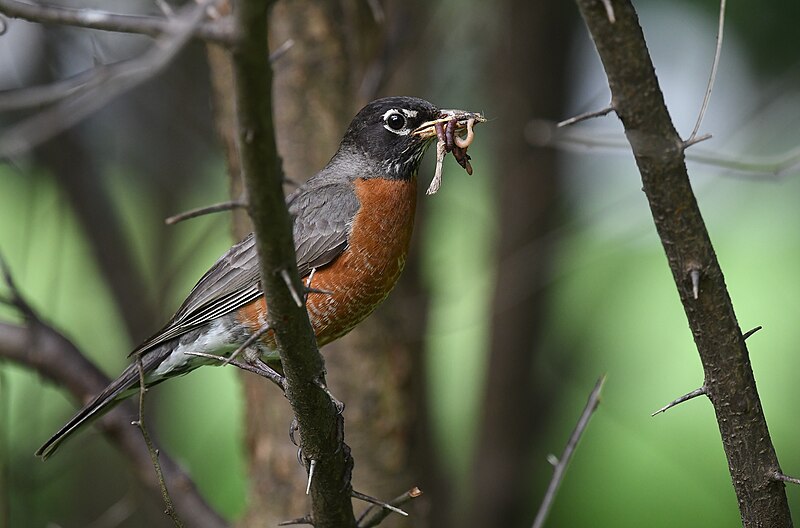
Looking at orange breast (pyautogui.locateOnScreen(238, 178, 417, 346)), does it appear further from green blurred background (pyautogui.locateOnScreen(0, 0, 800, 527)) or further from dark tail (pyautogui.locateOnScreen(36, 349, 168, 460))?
green blurred background (pyautogui.locateOnScreen(0, 0, 800, 527))

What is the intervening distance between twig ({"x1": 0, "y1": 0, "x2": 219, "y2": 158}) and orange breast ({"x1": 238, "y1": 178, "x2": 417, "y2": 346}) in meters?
1.11

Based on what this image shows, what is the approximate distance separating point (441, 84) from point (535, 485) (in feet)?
9.15

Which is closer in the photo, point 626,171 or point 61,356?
point 61,356

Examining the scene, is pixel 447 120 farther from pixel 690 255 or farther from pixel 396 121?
pixel 690 255

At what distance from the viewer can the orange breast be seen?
122 inches

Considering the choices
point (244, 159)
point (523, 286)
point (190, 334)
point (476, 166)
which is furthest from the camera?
point (476, 166)

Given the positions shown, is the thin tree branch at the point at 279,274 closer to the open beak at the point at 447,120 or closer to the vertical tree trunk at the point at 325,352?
the open beak at the point at 447,120

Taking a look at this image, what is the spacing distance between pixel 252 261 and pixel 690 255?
1717mm

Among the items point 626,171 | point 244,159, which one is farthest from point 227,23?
point 626,171

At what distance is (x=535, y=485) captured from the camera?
615 cm

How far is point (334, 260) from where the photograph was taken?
10.4 feet

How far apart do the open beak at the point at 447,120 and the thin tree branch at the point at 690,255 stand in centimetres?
102

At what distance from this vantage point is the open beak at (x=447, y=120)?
2971mm

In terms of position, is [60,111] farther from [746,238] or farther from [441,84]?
[746,238]
